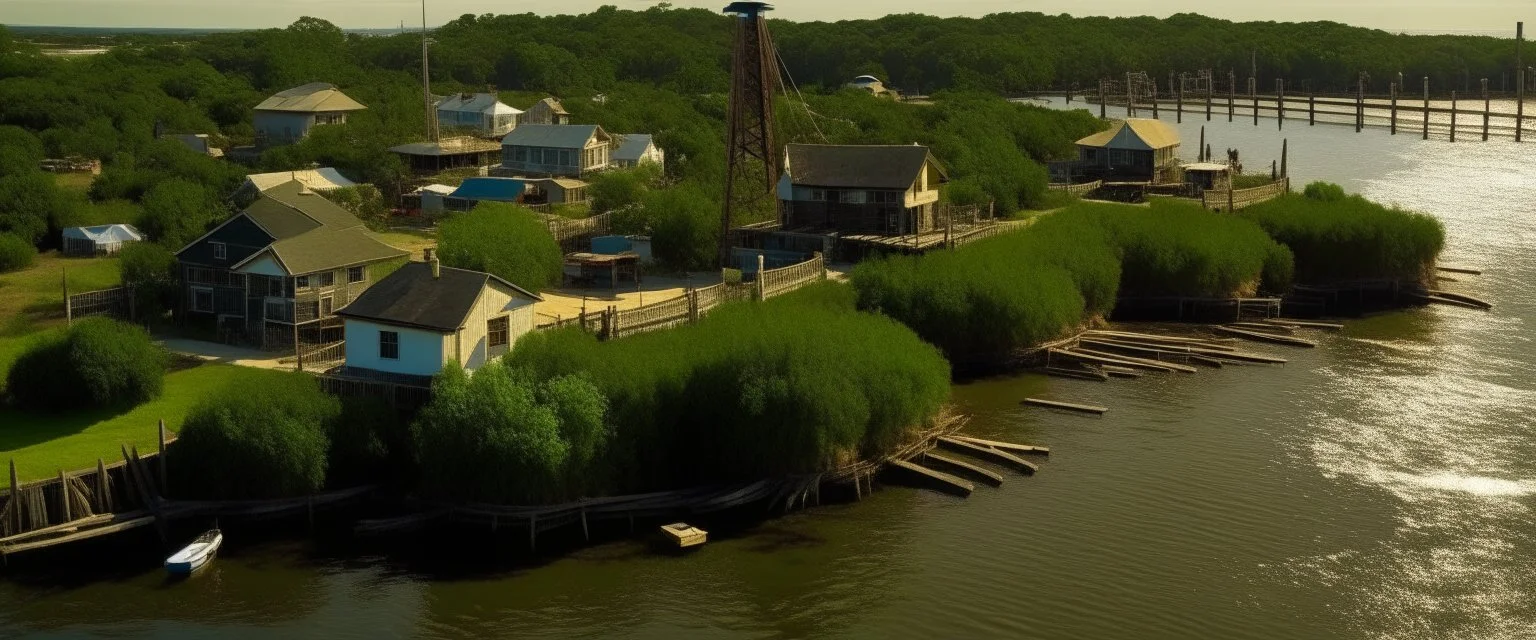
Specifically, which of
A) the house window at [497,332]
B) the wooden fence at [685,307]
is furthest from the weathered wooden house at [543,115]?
the house window at [497,332]

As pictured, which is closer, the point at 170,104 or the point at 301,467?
the point at 301,467

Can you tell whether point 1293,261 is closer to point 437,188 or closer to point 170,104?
Result: point 437,188

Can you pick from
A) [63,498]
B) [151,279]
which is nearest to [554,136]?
[151,279]

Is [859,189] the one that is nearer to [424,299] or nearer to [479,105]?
[424,299]

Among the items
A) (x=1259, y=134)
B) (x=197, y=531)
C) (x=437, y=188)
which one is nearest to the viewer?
(x=197, y=531)

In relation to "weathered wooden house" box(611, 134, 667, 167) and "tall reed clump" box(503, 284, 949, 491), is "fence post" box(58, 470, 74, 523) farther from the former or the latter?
A: "weathered wooden house" box(611, 134, 667, 167)

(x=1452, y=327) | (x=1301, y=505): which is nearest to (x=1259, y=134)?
(x=1452, y=327)

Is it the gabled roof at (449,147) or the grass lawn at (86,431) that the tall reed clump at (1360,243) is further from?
the gabled roof at (449,147)
